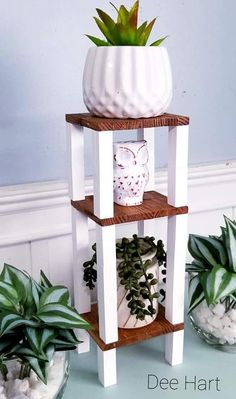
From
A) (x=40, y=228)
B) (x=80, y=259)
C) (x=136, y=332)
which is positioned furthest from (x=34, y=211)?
(x=136, y=332)

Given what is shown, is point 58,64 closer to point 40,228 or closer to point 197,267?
point 40,228

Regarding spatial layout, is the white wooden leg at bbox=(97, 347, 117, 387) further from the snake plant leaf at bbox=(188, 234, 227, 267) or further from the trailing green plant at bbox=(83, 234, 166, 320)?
the snake plant leaf at bbox=(188, 234, 227, 267)

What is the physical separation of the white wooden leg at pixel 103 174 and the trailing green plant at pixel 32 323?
108 millimetres

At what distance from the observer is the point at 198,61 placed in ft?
2.74

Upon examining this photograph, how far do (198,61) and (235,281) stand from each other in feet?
1.40

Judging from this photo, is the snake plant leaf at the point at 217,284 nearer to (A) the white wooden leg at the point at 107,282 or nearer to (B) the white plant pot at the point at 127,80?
(A) the white wooden leg at the point at 107,282

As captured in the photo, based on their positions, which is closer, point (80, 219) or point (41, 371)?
point (41, 371)

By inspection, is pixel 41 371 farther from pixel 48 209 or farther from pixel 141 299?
pixel 48 209

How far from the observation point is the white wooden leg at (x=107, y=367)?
59 centimetres

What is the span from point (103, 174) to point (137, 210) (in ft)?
0.24

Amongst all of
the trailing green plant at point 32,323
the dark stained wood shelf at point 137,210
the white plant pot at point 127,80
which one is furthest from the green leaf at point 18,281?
the white plant pot at point 127,80

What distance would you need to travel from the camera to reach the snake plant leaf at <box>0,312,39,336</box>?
1.54 ft

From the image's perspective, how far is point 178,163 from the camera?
0.57 metres

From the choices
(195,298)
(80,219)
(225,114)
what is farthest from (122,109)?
(225,114)
